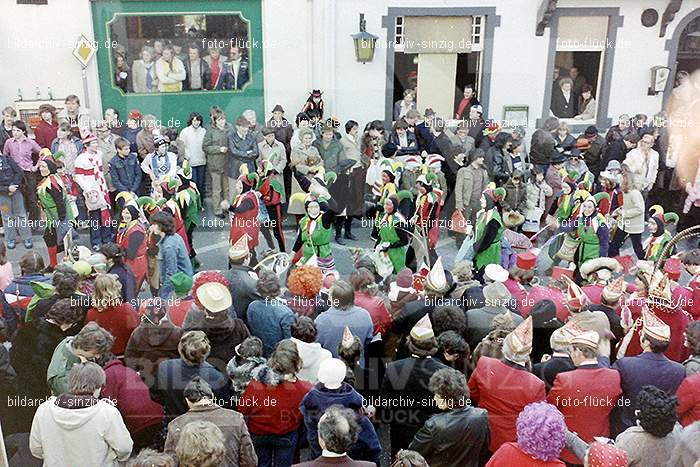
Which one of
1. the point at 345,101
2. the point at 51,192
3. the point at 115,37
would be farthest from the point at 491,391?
the point at 115,37

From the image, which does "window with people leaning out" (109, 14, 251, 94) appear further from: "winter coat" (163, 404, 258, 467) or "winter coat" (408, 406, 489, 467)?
"winter coat" (408, 406, 489, 467)

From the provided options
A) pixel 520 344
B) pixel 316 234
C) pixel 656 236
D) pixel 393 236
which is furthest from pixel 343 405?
pixel 656 236

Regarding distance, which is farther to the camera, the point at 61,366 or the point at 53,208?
the point at 53,208

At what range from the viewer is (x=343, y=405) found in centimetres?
384

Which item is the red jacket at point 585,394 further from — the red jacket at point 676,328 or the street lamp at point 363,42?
the street lamp at point 363,42

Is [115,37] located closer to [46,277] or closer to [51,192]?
[51,192]

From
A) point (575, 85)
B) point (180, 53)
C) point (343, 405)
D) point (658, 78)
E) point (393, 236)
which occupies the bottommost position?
point (343, 405)

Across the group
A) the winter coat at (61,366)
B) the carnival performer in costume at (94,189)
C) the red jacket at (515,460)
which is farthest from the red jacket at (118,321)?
the carnival performer in costume at (94,189)

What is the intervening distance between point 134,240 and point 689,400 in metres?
4.90

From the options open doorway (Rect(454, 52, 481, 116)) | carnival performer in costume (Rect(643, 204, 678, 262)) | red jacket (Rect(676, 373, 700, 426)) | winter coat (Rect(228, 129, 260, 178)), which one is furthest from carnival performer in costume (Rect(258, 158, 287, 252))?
red jacket (Rect(676, 373, 700, 426))

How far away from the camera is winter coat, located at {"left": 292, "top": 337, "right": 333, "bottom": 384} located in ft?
14.6

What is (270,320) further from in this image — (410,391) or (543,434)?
(543,434)

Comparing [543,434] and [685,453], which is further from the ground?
[543,434]

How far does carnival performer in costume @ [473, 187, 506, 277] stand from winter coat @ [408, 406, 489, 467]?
11.2 ft
